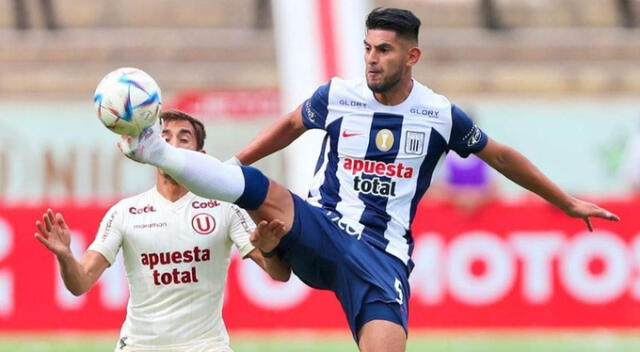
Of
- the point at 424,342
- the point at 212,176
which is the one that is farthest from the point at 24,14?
the point at 212,176

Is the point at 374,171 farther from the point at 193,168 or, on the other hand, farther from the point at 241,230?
the point at 193,168

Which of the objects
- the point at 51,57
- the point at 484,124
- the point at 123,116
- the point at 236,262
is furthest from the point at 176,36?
the point at 123,116

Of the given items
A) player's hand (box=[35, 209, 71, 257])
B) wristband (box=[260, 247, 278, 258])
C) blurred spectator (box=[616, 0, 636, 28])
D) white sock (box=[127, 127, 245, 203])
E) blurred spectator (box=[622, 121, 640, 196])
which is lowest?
blurred spectator (box=[622, 121, 640, 196])

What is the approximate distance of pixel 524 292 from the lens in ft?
48.8

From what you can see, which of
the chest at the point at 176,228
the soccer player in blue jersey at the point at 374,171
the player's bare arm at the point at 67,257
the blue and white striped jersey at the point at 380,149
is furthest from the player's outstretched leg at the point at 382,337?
the player's bare arm at the point at 67,257

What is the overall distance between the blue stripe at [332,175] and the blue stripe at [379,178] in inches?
5.5

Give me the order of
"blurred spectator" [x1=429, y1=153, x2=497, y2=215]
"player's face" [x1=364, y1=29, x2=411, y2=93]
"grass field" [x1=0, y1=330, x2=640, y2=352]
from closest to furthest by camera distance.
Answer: "player's face" [x1=364, y1=29, x2=411, y2=93] → "grass field" [x1=0, y1=330, x2=640, y2=352] → "blurred spectator" [x1=429, y1=153, x2=497, y2=215]

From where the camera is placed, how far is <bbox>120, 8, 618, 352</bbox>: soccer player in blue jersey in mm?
7688

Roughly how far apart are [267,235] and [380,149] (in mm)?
862

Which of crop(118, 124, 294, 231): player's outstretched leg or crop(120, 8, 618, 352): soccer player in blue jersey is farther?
crop(120, 8, 618, 352): soccer player in blue jersey

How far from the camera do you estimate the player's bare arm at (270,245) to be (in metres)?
7.34

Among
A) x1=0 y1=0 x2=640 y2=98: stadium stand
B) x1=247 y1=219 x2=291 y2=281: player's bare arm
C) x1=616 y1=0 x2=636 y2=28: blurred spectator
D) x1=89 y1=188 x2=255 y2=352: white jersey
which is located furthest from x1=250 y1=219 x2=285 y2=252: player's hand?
x1=616 y1=0 x2=636 y2=28: blurred spectator

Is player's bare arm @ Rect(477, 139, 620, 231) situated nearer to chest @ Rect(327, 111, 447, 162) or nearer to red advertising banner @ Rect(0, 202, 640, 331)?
chest @ Rect(327, 111, 447, 162)

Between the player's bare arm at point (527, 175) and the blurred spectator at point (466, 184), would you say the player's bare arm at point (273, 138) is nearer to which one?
the player's bare arm at point (527, 175)
